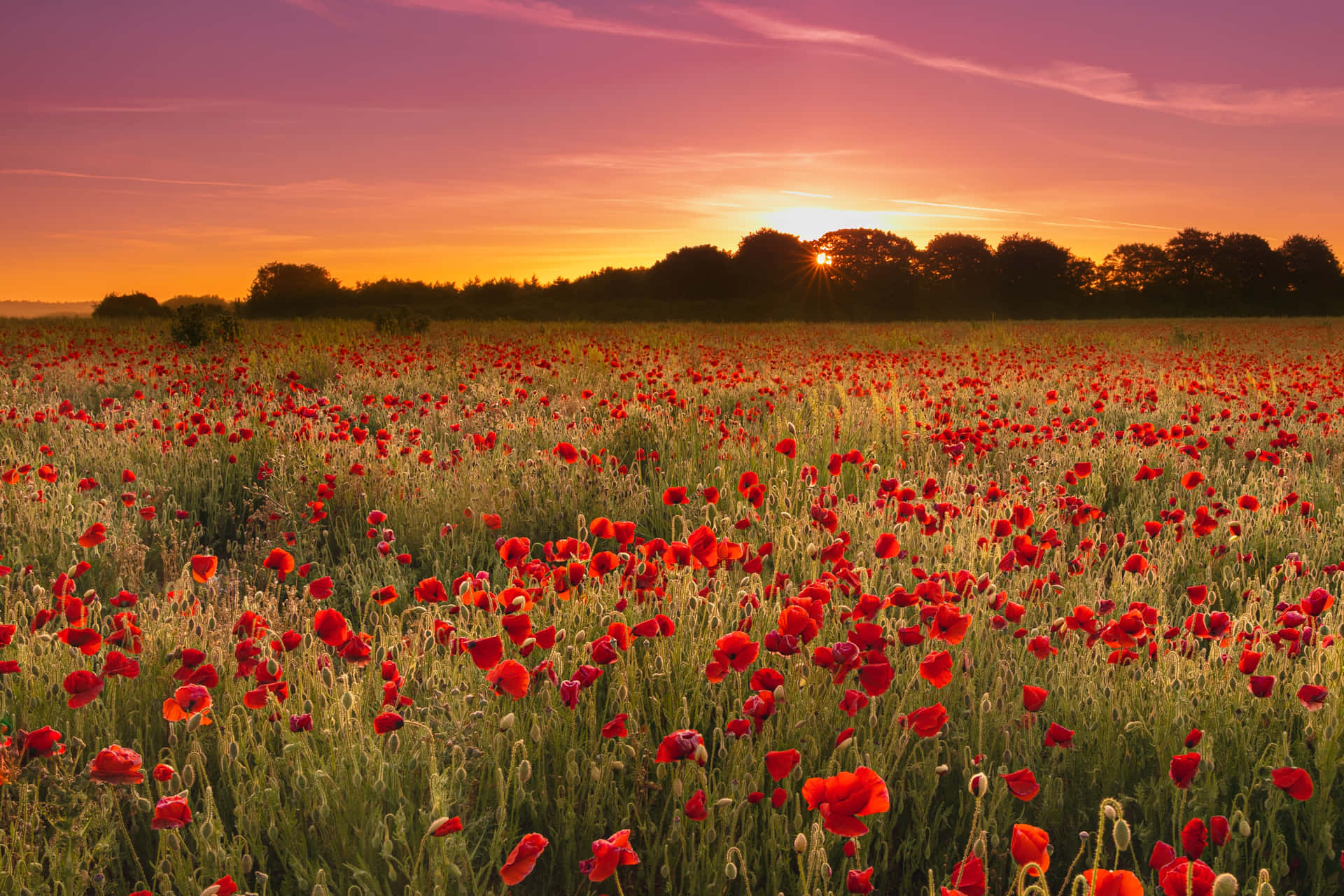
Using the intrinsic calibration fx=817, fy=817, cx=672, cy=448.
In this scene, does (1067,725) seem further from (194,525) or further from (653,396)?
(653,396)

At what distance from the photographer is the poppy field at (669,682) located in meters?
1.66

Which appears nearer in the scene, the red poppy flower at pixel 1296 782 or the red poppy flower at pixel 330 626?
the red poppy flower at pixel 1296 782

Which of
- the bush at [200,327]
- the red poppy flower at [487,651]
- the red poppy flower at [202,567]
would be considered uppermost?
the bush at [200,327]

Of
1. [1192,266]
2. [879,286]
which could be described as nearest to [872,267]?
[879,286]

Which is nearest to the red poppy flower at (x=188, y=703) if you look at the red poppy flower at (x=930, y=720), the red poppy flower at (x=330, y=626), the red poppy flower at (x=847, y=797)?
the red poppy flower at (x=330, y=626)

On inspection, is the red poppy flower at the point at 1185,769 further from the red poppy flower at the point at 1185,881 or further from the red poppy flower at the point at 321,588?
the red poppy flower at the point at 321,588

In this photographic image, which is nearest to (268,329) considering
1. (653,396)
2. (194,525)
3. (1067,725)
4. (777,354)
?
(777,354)

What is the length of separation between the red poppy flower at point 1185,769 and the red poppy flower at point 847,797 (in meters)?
0.61

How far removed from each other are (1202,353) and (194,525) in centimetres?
1528

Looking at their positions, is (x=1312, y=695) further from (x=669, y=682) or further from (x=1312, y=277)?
(x=1312, y=277)

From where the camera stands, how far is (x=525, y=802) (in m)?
1.95

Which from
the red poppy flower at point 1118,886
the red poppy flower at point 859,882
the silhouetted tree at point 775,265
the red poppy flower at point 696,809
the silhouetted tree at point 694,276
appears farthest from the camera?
the silhouetted tree at point 775,265

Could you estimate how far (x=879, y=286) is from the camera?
56.2 metres

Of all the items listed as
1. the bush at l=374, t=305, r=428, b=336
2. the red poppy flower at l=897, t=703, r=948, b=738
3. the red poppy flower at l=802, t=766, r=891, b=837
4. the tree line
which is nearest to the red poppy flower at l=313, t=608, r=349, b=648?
the red poppy flower at l=802, t=766, r=891, b=837
